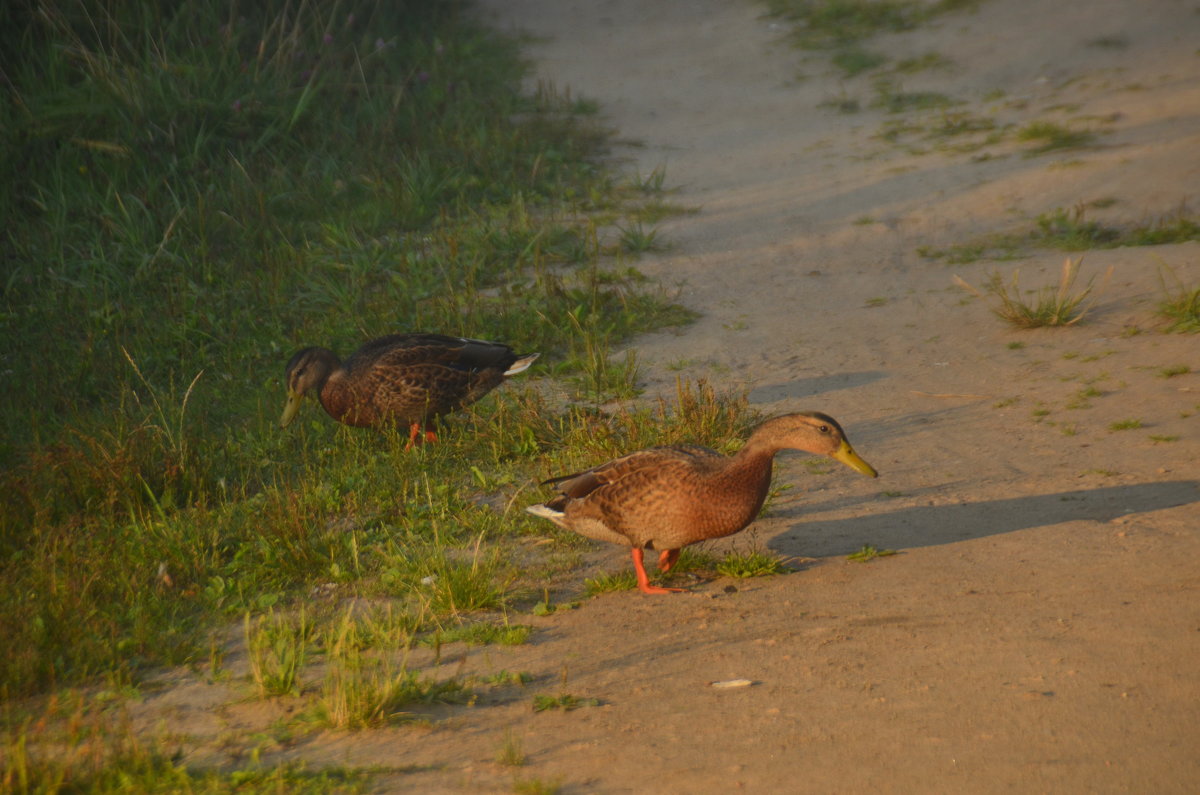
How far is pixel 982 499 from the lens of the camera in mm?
4957

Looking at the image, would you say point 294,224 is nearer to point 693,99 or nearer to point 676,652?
point 693,99

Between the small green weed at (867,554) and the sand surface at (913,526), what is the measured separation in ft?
0.26

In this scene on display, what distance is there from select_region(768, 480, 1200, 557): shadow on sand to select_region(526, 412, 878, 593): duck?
49 cm

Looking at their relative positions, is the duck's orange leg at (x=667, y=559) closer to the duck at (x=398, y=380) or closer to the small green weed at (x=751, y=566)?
the small green weed at (x=751, y=566)

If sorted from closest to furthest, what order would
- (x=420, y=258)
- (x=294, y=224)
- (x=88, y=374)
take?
(x=88, y=374)
(x=420, y=258)
(x=294, y=224)

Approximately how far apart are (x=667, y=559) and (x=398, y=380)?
2173 millimetres

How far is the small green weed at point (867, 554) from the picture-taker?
14.7 feet

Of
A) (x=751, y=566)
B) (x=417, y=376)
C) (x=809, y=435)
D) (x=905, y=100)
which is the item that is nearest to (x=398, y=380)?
(x=417, y=376)

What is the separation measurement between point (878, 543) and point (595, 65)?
1126 centimetres

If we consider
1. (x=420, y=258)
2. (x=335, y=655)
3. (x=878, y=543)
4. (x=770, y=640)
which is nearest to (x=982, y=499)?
(x=878, y=543)

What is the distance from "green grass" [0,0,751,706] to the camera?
4617 mm

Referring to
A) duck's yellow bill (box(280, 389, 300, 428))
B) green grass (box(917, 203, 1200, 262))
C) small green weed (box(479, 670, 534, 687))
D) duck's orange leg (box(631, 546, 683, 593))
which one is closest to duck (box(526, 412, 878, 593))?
duck's orange leg (box(631, 546, 683, 593))

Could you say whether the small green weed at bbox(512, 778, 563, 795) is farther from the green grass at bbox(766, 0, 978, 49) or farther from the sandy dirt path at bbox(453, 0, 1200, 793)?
the green grass at bbox(766, 0, 978, 49)

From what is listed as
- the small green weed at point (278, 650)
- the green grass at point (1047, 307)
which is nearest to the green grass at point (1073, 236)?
the green grass at point (1047, 307)
